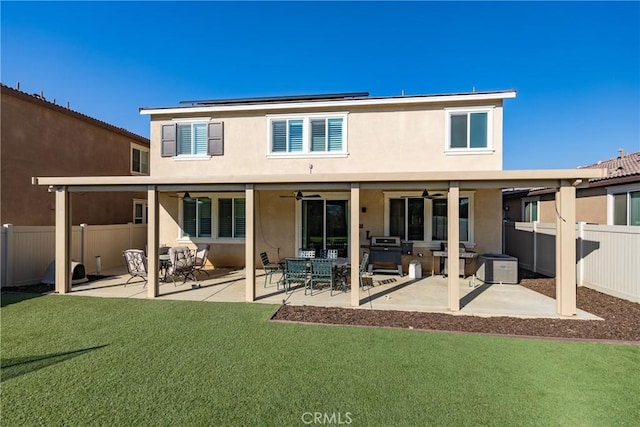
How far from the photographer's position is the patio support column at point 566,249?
6246 mm

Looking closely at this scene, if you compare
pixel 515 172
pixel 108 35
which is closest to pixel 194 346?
pixel 515 172

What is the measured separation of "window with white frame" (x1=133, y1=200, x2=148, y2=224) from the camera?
53.4 ft

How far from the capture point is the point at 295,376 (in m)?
3.97

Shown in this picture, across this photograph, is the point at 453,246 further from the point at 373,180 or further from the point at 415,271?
the point at 415,271

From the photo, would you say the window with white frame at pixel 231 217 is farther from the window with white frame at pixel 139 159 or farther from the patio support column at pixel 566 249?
the patio support column at pixel 566 249

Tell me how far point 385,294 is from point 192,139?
29.7 feet

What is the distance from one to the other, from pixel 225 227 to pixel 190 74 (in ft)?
30.4

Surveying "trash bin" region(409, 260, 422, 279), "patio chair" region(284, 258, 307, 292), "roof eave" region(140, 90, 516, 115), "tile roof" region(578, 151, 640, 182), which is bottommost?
"trash bin" region(409, 260, 422, 279)


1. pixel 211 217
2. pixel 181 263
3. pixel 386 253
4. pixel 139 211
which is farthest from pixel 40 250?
pixel 386 253

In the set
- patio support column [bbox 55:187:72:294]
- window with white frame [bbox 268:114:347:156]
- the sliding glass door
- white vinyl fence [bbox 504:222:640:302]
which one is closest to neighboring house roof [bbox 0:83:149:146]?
patio support column [bbox 55:187:72:294]

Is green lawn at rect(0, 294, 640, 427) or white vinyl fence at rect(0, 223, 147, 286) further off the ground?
white vinyl fence at rect(0, 223, 147, 286)

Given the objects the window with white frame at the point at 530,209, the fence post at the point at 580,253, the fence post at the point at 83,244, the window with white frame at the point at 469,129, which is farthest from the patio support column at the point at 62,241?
the window with white frame at the point at 530,209

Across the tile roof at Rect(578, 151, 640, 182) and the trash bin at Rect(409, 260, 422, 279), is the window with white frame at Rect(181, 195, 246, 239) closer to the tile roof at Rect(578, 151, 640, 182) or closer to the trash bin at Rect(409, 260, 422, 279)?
the trash bin at Rect(409, 260, 422, 279)

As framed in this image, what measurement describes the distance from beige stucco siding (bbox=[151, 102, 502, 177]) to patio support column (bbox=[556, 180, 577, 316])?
390cm
